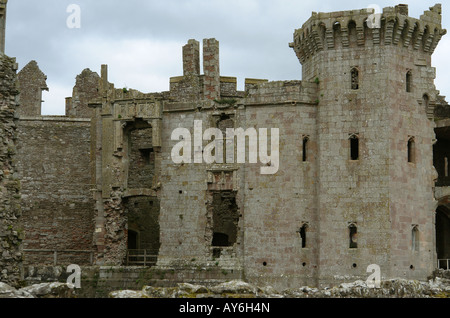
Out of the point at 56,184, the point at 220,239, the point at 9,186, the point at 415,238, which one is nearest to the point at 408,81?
the point at 415,238

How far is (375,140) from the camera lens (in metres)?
36.7

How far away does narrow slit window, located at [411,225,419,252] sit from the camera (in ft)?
121

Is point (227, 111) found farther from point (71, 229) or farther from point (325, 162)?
point (71, 229)

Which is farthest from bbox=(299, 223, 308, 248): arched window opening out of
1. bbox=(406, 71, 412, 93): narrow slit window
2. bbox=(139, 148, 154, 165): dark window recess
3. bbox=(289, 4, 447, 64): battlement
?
bbox=(139, 148, 154, 165): dark window recess

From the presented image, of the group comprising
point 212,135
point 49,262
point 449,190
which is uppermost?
point 212,135

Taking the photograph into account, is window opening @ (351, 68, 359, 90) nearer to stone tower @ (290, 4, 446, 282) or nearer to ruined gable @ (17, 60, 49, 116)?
stone tower @ (290, 4, 446, 282)

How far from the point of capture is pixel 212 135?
39.3 m

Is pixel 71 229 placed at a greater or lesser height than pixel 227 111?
lesser

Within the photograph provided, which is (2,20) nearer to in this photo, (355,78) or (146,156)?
(355,78)

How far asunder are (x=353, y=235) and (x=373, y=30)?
8.74m

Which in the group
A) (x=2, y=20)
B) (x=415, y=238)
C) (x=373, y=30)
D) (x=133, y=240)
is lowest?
(x=133, y=240)

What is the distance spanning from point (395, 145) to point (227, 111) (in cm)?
760

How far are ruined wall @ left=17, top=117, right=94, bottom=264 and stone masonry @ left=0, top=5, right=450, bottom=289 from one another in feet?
27.0
